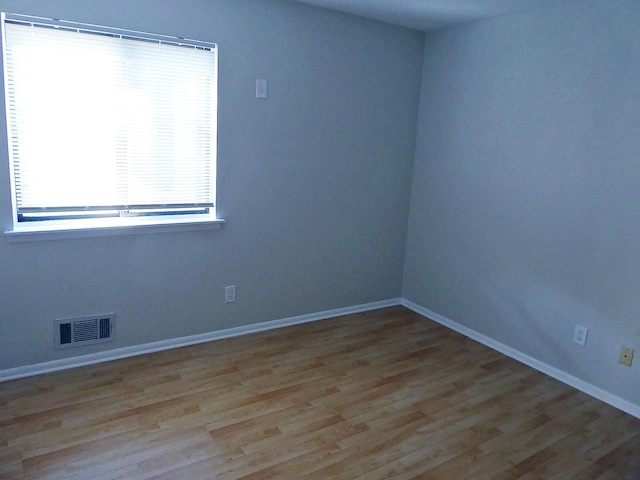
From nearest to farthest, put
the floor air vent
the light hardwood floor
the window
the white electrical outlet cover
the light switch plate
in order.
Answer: the light hardwood floor, the window, the floor air vent, the white electrical outlet cover, the light switch plate

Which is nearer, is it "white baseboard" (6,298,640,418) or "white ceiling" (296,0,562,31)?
"white baseboard" (6,298,640,418)

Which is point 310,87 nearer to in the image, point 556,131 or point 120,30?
point 120,30

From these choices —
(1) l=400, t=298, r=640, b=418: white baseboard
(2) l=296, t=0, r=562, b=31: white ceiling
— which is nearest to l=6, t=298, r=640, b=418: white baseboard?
(1) l=400, t=298, r=640, b=418: white baseboard

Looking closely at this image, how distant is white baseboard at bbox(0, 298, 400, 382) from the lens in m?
2.61

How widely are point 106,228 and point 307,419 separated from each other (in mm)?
1589

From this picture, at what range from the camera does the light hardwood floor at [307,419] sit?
2.01m

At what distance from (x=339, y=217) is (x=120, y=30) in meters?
1.93

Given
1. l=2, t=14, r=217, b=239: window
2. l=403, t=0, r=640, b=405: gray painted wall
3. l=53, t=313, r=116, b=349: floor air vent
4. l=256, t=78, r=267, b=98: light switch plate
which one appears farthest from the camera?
l=256, t=78, r=267, b=98: light switch plate

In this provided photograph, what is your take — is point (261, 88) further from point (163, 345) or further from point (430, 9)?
point (163, 345)

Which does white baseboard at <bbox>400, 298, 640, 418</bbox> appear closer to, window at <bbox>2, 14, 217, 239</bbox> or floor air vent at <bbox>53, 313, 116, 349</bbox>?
window at <bbox>2, 14, 217, 239</bbox>

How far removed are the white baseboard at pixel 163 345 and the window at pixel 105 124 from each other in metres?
0.81

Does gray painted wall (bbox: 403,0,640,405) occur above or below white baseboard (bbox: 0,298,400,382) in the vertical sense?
above

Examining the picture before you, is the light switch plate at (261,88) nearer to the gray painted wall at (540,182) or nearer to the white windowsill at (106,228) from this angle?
the white windowsill at (106,228)

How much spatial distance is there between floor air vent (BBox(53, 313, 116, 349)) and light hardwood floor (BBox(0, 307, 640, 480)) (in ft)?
0.57
